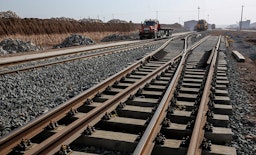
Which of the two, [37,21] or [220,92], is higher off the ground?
[37,21]

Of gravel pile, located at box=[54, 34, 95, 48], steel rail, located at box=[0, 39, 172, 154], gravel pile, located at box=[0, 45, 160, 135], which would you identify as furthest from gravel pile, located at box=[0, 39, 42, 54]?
steel rail, located at box=[0, 39, 172, 154]

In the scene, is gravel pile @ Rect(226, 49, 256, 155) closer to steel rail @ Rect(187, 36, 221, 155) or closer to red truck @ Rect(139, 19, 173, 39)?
steel rail @ Rect(187, 36, 221, 155)

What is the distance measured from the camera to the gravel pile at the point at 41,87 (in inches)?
233

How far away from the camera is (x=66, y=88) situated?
8211 mm

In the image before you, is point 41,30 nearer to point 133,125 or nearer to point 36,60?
point 36,60

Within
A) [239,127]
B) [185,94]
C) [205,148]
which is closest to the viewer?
[205,148]

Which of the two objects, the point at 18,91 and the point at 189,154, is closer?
the point at 189,154

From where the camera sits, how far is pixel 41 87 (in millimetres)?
8234

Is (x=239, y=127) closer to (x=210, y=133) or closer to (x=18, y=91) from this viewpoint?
(x=210, y=133)

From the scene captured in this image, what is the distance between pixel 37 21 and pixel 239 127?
1258 inches

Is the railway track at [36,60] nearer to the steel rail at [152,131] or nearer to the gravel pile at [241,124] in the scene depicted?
the steel rail at [152,131]

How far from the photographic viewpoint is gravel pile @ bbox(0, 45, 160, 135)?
592cm

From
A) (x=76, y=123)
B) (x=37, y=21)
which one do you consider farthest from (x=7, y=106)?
(x=37, y=21)

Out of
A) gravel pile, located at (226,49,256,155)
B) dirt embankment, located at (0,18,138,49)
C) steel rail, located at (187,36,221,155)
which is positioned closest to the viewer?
steel rail, located at (187,36,221,155)
